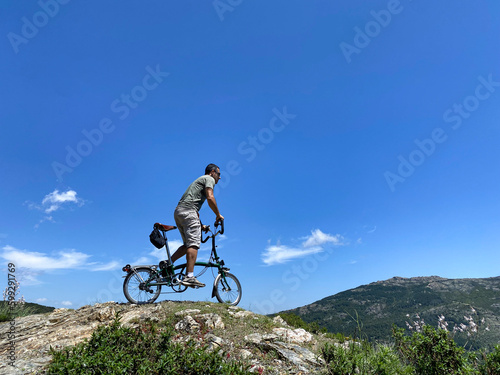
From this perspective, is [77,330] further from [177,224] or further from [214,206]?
[214,206]

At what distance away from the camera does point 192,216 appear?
917 cm

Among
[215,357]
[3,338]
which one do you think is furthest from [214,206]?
[3,338]

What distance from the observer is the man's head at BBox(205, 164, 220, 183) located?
973cm

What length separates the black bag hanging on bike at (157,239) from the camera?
909 centimetres

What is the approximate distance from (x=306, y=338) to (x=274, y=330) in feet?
2.51

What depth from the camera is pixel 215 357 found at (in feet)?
15.4

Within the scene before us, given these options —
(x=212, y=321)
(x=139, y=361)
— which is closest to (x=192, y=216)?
Answer: (x=212, y=321)

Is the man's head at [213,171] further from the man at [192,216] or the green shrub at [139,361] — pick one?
the green shrub at [139,361]

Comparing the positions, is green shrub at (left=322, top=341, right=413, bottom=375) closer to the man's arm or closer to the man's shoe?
the man's shoe

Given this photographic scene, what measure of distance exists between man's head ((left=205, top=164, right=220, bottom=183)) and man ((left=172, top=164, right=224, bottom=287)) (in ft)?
0.57

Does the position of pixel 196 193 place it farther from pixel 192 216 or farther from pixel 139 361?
pixel 139 361

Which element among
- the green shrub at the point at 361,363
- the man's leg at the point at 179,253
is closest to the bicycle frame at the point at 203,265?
the man's leg at the point at 179,253

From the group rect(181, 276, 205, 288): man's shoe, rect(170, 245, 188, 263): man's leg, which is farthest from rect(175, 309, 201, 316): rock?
rect(170, 245, 188, 263): man's leg

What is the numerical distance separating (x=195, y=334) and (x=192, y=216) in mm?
3365
